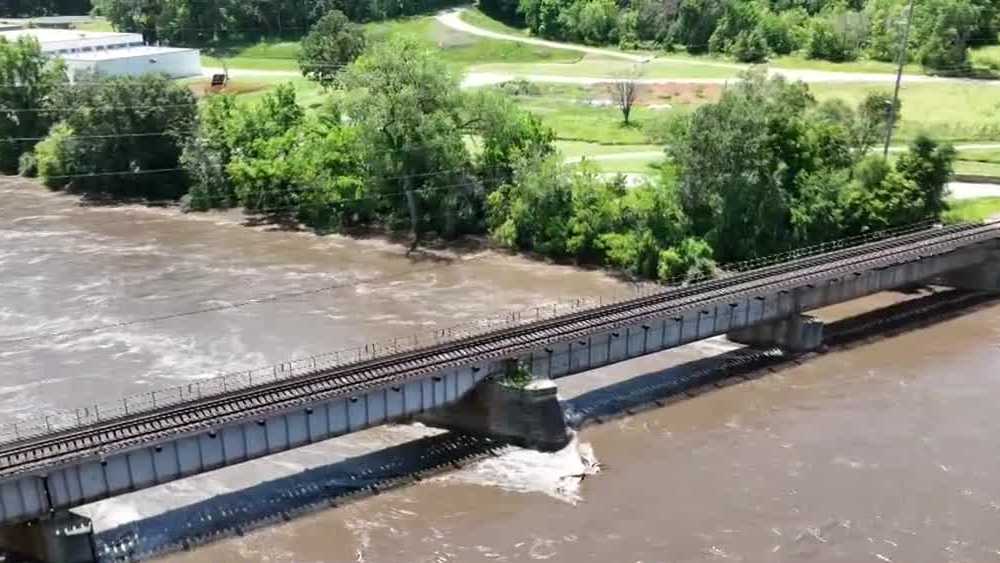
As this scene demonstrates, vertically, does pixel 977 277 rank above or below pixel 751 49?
below

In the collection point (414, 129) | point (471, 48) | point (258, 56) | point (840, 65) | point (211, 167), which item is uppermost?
point (840, 65)

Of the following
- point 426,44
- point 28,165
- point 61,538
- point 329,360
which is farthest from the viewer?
point 426,44

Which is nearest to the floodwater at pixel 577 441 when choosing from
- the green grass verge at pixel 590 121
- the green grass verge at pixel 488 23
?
the green grass verge at pixel 590 121

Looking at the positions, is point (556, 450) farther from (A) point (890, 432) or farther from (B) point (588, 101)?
(B) point (588, 101)

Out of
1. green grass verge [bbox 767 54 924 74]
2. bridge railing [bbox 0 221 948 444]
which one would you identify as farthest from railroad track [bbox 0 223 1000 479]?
green grass verge [bbox 767 54 924 74]

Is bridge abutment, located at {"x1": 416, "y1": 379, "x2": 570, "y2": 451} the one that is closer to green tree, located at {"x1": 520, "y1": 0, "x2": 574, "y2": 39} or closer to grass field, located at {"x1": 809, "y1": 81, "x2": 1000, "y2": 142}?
grass field, located at {"x1": 809, "y1": 81, "x2": 1000, "y2": 142}

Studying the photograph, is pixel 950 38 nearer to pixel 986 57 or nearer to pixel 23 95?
pixel 986 57

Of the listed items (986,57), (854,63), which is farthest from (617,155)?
(986,57)
